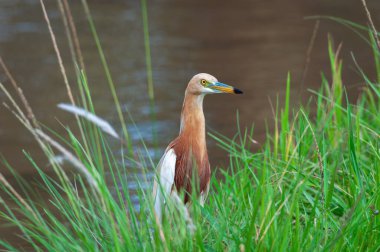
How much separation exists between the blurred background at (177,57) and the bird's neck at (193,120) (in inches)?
72.9

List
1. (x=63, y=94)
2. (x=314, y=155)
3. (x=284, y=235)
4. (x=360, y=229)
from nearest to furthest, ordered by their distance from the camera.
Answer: (x=284, y=235) < (x=360, y=229) < (x=314, y=155) < (x=63, y=94)

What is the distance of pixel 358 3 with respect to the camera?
10352 mm

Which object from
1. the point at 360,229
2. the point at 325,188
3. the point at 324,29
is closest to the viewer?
the point at 360,229

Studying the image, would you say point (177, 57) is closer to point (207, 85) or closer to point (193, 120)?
point (193, 120)

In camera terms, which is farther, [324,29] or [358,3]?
[358,3]

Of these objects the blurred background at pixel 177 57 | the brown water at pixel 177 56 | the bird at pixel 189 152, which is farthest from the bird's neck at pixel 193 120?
the brown water at pixel 177 56

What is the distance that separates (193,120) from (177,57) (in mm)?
4769

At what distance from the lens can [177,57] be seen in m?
8.59

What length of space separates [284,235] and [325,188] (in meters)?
0.54

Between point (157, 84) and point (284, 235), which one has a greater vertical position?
point (284, 235)

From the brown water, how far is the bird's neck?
2.04 meters

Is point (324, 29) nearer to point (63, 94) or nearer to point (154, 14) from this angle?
point (154, 14)

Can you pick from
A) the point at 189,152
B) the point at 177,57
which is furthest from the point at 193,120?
the point at 177,57

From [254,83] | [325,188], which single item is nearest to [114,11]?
[254,83]
